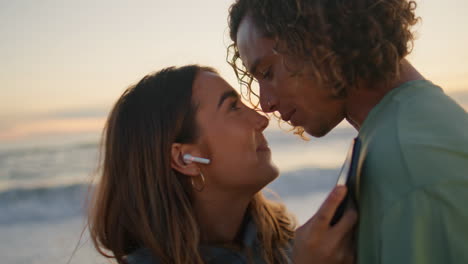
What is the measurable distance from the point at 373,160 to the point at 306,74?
0.74 meters

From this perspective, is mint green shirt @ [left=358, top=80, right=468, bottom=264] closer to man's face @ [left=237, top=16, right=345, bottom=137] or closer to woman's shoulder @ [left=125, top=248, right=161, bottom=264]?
man's face @ [left=237, top=16, right=345, bottom=137]

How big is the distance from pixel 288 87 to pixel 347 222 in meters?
0.82

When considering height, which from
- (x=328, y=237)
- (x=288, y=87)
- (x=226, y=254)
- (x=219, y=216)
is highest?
(x=288, y=87)

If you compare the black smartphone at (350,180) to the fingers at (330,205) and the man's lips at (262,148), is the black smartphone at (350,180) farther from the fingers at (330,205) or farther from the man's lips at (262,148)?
the man's lips at (262,148)

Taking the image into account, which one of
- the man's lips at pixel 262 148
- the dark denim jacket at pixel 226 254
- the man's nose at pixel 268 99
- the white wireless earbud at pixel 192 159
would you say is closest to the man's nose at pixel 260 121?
the man's lips at pixel 262 148

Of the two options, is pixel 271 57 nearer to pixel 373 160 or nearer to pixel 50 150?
pixel 373 160

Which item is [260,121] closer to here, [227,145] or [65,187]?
[227,145]

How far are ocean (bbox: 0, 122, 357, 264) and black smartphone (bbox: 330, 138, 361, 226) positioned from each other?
2091 mm

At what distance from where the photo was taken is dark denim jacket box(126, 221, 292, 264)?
2.92 m

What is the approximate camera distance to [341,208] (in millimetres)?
1864

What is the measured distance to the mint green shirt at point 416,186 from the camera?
1.45 meters

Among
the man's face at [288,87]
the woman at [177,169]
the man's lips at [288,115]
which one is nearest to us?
the man's face at [288,87]

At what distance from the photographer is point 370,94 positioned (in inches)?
83.2

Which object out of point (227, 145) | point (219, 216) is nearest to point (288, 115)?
point (227, 145)
